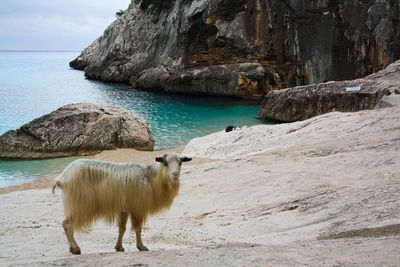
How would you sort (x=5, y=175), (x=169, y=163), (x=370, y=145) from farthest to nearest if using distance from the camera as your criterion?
(x=5, y=175)
(x=370, y=145)
(x=169, y=163)

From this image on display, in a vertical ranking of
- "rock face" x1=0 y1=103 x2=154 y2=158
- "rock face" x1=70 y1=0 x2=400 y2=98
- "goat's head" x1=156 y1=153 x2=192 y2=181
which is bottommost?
"rock face" x1=0 y1=103 x2=154 y2=158

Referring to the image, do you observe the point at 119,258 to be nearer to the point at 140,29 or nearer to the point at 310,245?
the point at 310,245

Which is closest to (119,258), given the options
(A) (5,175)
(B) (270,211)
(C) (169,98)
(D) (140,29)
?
(B) (270,211)

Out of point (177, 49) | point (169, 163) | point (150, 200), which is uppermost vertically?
point (177, 49)

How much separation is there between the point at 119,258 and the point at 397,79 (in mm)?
21107

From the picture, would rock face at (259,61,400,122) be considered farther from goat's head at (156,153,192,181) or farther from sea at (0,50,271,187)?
goat's head at (156,153,192,181)

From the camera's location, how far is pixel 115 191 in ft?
19.8

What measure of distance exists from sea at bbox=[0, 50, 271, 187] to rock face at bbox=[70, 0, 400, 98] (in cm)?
239

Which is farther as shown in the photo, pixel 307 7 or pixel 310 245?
pixel 307 7

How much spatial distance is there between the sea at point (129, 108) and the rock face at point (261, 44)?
7.86 ft

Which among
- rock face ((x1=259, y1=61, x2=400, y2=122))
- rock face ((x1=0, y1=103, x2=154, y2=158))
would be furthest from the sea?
rock face ((x1=259, y1=61, x2=400, y2=122))

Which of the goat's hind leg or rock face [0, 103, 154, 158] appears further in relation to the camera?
rock face [0, 103, 154, 158]

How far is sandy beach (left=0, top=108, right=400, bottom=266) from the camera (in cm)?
479

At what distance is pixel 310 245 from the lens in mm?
5230
